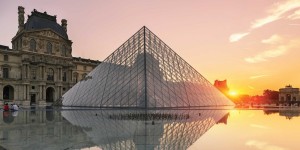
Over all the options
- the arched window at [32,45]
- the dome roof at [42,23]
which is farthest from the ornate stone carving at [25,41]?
the dome roof at [42,23]

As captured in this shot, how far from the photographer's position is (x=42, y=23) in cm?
6341

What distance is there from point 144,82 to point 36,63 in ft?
130

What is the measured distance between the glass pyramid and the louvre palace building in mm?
25470

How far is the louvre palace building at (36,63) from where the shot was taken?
57188 millimetres

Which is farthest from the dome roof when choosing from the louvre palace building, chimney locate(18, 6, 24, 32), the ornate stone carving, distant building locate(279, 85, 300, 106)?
distant building locate(279, 85, 300, 106)

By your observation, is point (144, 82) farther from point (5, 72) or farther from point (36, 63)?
point (5, 72)

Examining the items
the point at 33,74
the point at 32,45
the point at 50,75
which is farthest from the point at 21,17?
the point at 50,75

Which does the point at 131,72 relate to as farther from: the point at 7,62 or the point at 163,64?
the point at 7,62

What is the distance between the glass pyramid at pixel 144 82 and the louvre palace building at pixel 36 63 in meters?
25.5

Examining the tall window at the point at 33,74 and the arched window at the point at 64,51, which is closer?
the tall window at the point at 33,74

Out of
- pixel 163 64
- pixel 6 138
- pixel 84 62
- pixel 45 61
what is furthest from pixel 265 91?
pixel 6 138

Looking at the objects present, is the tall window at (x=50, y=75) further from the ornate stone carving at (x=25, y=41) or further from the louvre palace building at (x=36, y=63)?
the ornate stone carving at (x=25, y=41)

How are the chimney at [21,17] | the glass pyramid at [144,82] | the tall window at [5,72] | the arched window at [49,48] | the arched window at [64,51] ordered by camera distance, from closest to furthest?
the glass pyramid at [144,82], the tall window at [5,72], the chimney at [21,17], the arched window at [49,48], the arched window at [64,51]

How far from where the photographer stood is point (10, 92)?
57.8 metres
